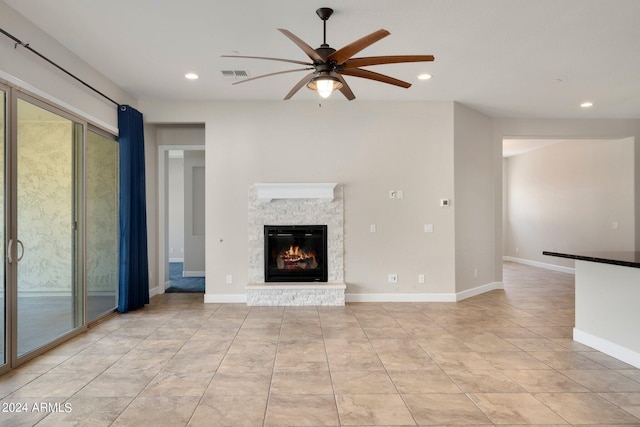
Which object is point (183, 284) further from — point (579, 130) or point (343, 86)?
point (579, 130)

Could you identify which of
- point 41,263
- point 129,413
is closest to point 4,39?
point 41,263

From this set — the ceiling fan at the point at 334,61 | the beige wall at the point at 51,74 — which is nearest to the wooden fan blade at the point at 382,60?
the ceiling fan at the point at 334,61

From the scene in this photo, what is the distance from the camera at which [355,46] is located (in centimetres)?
260

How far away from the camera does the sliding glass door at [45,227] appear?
10.8 ft

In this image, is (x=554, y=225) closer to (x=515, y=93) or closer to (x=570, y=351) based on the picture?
(x=515, y=93)

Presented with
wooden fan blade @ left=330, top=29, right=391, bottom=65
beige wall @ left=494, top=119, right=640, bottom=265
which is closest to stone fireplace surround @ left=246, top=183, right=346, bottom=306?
wooden fan blade @ left=330, top=29, right=391, bottom=65

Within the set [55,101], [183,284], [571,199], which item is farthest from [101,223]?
[571,199]

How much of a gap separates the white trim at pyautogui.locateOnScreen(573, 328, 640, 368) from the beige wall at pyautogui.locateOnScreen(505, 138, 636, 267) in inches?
175

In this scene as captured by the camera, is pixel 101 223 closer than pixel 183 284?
Yes

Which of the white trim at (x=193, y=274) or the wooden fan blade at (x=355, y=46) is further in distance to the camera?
the white trim at (x=193, y=274)

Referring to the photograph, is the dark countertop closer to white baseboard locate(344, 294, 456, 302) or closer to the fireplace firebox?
white baseboard locate(344, 294, 456, 302)

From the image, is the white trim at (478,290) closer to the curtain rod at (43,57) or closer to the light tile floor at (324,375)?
the light tile floor at (324,375)

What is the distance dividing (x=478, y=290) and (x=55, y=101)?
6.14 m

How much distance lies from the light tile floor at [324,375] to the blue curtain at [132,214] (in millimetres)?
492
